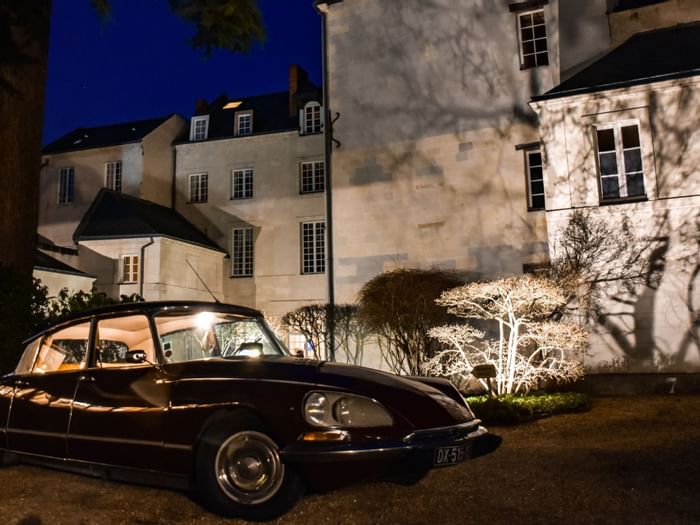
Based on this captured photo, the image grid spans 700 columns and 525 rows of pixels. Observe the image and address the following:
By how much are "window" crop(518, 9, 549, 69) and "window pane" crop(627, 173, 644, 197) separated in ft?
14.7

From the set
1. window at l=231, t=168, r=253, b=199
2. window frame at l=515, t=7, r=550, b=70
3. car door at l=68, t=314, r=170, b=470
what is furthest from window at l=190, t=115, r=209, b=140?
car door at l=68, t=314, r=170, b=470

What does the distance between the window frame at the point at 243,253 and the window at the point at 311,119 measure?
553 cm

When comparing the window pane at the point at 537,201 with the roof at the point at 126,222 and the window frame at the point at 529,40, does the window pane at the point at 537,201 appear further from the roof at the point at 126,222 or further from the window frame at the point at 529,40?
the roof at the point at 126,222

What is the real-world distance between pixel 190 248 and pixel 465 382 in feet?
49.9

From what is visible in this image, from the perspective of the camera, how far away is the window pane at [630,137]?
14.1 metres

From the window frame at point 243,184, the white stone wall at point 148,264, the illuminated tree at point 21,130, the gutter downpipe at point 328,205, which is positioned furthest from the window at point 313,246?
the illuminated tree at point 21,130

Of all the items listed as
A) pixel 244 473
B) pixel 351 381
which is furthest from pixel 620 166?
pixel 244 473

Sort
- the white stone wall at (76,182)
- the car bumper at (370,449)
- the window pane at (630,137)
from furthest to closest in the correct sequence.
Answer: the white stone wall at (76,182)
the window pane at (630,137)
the car bumper at (370,449)

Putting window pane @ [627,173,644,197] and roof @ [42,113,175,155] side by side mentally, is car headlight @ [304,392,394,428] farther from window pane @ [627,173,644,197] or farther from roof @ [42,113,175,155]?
roof @ [42,113,175,155]

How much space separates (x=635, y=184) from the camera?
14.0 metres

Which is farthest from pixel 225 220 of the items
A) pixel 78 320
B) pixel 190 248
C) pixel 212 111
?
pixel 78 320

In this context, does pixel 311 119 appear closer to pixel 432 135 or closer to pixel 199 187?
pixel 199 187

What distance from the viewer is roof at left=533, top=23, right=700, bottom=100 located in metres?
13.8

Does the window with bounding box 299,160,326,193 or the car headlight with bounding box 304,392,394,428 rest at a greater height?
the window with bounding box 299,160,326,193
